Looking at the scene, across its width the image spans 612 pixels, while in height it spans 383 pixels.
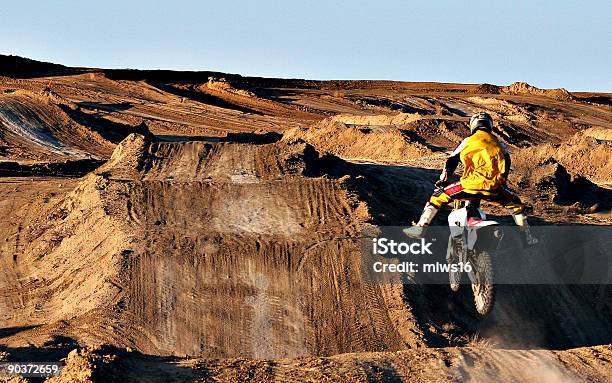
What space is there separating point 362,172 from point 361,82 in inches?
1549

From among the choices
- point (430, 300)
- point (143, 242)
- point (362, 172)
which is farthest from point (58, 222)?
point (430, 300)

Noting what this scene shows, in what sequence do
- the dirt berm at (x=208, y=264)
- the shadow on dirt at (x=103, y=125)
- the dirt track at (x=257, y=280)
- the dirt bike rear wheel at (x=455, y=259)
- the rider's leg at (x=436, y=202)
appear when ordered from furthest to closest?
the shadow on dirt at (x=103, y=125) < the dirt berm at (x=208, y=264) < the dirt track at (x=257, y=280) < the dirt bike rear wheel at (x=455, y=259) < the rider's leg at (x=436, y=202)

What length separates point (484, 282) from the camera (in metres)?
10.7

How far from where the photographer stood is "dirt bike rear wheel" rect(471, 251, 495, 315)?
35.0 feet

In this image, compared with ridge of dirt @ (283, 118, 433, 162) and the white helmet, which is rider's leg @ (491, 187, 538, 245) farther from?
ridge of dirt @ (283, 118, 433, 162)

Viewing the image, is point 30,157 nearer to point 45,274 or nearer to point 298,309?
point 45,274

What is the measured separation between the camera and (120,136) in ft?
136

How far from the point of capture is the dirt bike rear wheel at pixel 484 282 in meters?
10.7

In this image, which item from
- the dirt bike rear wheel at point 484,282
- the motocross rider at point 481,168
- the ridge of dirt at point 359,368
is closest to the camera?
the motocross rider at point 481,168

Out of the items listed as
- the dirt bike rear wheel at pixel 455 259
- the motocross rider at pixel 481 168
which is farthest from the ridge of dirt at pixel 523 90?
the motocross rider at pixel 481 168

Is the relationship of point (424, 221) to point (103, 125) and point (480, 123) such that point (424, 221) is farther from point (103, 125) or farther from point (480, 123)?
point (103, 125)

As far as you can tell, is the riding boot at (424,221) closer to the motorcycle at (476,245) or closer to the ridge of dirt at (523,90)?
the motorcycle at (476,245)

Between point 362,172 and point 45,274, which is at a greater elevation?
point 362,172

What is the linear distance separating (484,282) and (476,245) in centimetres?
45
